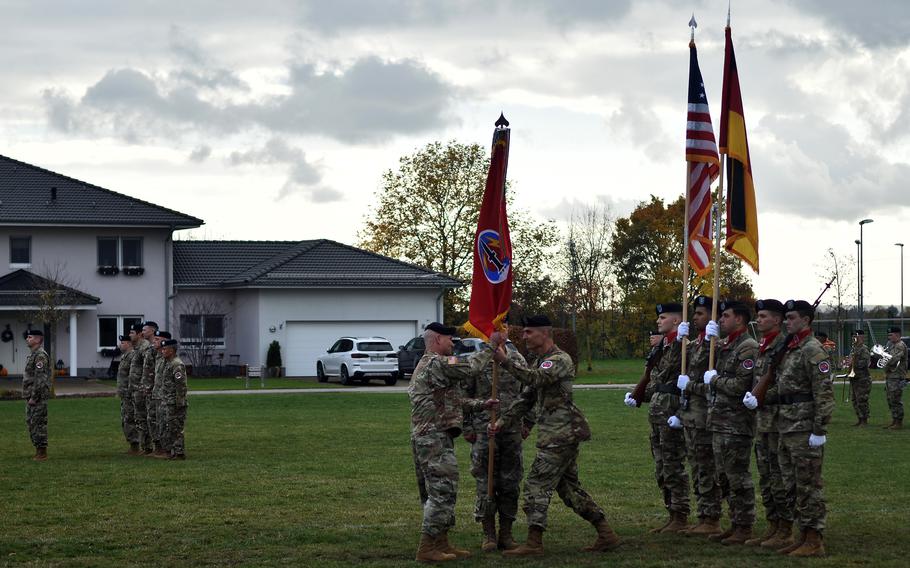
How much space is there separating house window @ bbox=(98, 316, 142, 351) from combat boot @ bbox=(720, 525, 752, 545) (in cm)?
4121

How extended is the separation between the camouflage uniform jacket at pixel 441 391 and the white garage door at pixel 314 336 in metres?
39.3

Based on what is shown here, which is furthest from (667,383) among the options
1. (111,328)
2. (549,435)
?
(111,328)

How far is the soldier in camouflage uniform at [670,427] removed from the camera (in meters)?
11.8

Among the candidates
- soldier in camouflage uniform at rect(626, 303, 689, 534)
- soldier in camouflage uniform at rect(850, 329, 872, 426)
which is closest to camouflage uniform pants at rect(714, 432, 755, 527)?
soldier in camouflage uniform at rect(626, 303, 689, 534)

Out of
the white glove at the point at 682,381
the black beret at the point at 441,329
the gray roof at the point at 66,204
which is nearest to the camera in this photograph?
the black beret at the point at 441,329

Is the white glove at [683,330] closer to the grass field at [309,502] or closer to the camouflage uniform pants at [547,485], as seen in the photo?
the camouflage uniform pants at [547,485]

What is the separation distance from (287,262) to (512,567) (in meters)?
43.1

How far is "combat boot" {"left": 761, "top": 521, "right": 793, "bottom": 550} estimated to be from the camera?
35.5 feet

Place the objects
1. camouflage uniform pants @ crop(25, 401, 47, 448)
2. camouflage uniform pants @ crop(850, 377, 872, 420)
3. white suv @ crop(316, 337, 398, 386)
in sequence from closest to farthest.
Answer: camouflage uniform pants @ crop(25, 401, 47, 448) < camouflage uniform pants @ crop(850, 377, 872, 420) < white suv @ crop(316, 337, 398, 386)

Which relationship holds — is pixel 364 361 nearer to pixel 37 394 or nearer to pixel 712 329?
pixel 37 394

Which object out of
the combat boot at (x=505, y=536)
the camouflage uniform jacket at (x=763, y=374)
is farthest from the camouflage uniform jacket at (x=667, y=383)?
the combat boot at (x=505, y=536)

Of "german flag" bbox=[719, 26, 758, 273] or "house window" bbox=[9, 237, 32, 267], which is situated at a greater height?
"house window" bbox=[9, 237, 32, 267]

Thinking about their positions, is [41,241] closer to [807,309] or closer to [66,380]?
[66,380]

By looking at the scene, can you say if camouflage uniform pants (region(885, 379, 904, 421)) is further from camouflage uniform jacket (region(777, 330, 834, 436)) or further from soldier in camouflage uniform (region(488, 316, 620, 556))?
soldier in camouflage uniform (region(488, 316, 620, 556))
